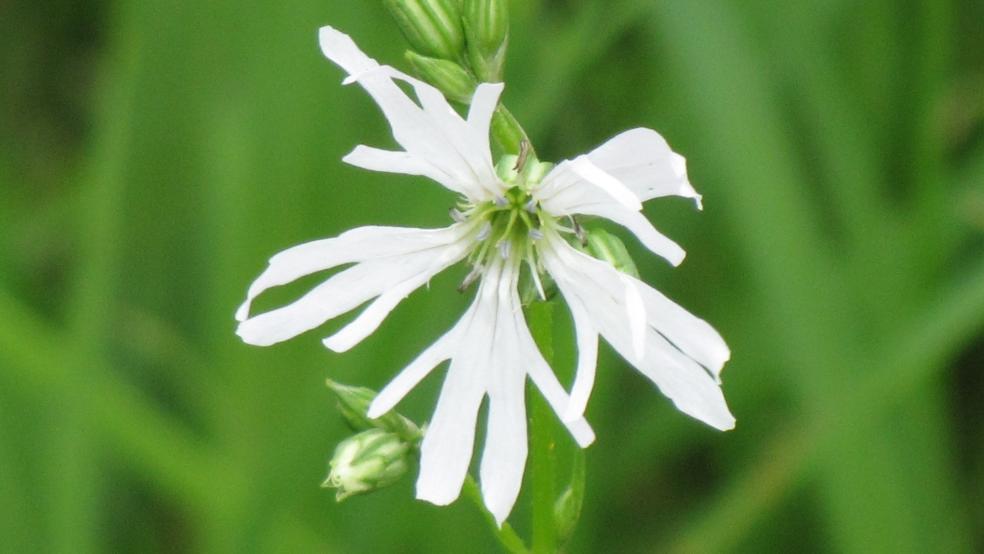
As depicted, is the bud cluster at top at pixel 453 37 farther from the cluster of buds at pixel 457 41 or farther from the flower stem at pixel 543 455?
the flower stem at pixel 543 455

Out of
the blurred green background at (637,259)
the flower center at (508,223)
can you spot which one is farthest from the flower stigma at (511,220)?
the blurred green background at (637,259)

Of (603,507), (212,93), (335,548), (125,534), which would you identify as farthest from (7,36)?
(603,507)

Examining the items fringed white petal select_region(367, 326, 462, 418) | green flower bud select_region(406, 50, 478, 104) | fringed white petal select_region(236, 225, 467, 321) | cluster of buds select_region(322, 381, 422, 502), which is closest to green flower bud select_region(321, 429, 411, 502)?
cluster of buds select_region(322, 381, 422, 502)

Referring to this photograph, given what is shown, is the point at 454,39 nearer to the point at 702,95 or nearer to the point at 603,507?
the point at 702,95

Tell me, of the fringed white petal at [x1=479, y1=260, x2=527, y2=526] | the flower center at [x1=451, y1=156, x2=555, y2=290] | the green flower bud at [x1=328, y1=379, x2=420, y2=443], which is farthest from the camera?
the green flower bud at [x1=328, y1=379, x2=420, y2=443]

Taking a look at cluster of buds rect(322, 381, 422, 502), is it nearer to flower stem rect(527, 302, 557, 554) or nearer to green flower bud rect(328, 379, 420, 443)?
green flower bud rect(328, 379, 420, 443)

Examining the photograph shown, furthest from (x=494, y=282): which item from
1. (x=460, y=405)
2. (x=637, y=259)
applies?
(x=637, y=259)

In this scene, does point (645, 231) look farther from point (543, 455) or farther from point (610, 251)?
point (543, 455)
